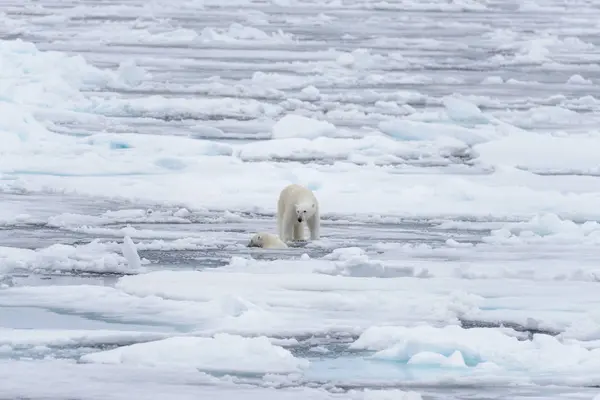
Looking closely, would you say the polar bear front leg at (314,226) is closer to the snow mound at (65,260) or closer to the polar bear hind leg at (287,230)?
the polar bear hind leg at (287,230)

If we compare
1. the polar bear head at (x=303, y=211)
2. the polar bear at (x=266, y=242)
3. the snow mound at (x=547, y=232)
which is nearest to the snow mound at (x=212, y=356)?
the polar bear at (x=266, y=242)

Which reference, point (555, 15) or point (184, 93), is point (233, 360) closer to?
point (184, 93)

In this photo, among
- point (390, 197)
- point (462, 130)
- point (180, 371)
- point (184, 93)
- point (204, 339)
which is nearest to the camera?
point (180, 371)

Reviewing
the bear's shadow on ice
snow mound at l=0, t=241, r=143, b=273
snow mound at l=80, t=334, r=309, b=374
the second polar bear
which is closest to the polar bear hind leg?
the second polar bear

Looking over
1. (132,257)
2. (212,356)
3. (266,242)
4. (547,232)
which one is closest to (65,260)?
(132,257)

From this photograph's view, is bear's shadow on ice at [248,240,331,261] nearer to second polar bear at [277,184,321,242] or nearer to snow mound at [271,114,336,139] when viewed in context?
second polar bear at [277,184,321,242]

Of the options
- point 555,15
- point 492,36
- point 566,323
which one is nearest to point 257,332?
point 566,323
